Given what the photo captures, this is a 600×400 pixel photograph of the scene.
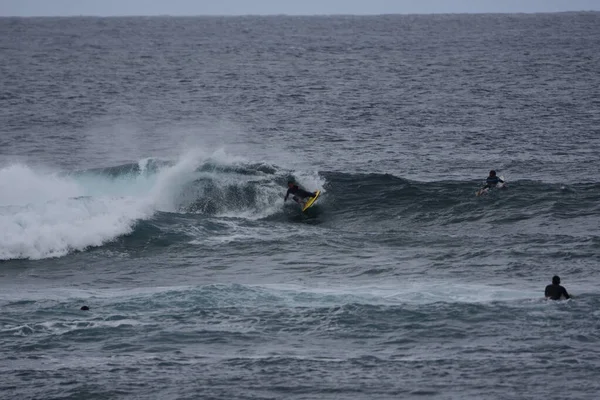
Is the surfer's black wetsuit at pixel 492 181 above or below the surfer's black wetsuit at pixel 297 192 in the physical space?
above

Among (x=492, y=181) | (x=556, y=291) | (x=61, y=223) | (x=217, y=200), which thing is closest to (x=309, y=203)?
(x=217, y=200)

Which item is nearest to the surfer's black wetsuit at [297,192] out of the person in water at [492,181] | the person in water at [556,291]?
the person in water at [492,181]

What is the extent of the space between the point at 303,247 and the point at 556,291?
9948 mm

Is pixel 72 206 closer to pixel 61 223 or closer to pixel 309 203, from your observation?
pixel 61 223

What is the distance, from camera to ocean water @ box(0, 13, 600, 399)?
775 inches

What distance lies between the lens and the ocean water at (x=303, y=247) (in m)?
19.7

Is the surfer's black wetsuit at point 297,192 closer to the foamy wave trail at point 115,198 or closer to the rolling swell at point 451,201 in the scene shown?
the foamy wave trail at point 115,198

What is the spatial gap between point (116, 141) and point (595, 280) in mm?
34688

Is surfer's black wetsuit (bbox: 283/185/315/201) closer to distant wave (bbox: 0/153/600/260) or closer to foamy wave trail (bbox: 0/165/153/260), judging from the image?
distant wave (bbox: 0/153/600/260)

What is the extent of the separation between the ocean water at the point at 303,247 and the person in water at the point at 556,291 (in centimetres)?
16

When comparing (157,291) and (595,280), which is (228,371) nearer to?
(157,291)

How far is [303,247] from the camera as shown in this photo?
101 ft

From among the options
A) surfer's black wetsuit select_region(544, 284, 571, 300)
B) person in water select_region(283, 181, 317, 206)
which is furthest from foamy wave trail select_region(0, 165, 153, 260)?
surfer's black wetsuit select_region(544, 284, 571, 300)

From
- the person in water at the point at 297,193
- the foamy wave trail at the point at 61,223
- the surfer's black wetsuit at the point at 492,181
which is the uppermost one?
the surfer's black wetsuit at the point at 492,181
